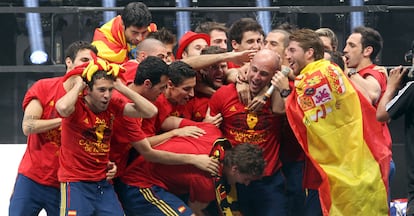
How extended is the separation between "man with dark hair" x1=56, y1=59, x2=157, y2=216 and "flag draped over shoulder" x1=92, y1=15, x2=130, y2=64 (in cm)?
135

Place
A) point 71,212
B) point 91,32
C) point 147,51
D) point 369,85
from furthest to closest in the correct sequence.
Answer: point 91,32, point 369,85, point 147,51, point 71,212

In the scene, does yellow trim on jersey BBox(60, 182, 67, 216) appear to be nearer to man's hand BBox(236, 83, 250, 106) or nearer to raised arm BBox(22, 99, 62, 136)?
raised arm BBox(22, 99, 62, 136)

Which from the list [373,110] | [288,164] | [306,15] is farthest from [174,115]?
[306,15]

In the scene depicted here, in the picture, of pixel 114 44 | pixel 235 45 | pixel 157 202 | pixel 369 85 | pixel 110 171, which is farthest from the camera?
pixel 114 44

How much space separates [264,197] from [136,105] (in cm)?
109

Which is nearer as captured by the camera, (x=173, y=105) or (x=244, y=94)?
(x=244, y=94)

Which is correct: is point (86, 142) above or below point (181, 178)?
above

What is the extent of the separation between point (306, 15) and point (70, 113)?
336 cm

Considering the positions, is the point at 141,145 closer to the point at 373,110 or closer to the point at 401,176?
the point at 373,110

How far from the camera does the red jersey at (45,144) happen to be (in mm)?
7350

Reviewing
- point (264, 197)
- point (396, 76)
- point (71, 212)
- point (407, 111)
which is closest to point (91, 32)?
point (264, 197)

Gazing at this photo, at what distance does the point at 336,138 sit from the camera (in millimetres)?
7090

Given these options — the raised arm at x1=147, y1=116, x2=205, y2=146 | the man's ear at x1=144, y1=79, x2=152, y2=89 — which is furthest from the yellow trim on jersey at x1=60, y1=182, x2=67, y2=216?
the man's ear at x1=144, y1=79, x2=152, y2=89

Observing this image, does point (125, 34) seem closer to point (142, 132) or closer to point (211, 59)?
point (211, 59)
